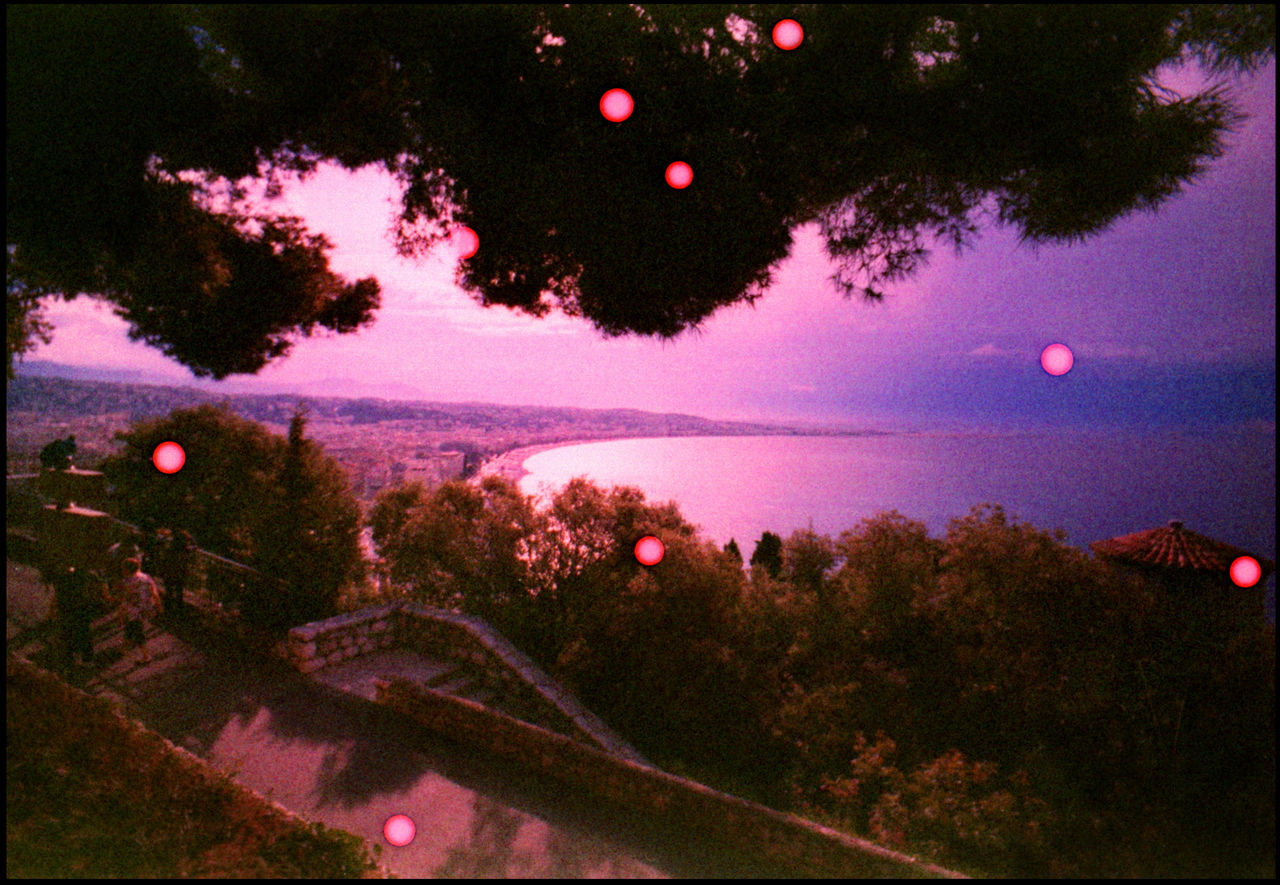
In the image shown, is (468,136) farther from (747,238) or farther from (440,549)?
(440,549)

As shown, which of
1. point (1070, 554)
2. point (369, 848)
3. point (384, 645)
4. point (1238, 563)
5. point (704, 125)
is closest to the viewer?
point (369, 848)

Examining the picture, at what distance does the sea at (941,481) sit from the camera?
12.5 meters

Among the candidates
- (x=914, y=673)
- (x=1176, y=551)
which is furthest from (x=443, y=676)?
(x=1176, y=551)

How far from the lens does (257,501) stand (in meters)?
10.1

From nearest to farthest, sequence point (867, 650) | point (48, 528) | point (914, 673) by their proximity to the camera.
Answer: point (48, 528), point (914, 673), point (867, 650)

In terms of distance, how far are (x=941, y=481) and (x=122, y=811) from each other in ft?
74.6

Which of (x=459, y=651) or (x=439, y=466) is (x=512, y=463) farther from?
(x=459, y=651)

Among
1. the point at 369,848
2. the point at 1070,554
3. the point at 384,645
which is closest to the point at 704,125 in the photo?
the point at 369,848

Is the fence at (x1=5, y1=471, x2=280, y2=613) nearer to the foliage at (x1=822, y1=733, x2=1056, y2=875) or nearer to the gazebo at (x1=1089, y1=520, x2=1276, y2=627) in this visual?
the foliage at (x1=822, y1=733, x2=1056, y2=875)

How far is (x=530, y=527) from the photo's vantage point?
11.9 m

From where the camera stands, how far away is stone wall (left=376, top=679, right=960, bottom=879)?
4.35 metres

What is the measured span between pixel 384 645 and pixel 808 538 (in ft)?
41.5

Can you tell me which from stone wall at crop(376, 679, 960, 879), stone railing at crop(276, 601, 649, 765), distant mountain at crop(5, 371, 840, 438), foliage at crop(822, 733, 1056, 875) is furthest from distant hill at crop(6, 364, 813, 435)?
foliage at crop(822, 733, 1056, 875)

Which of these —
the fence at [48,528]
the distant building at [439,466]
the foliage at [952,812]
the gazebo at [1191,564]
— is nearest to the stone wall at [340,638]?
the fence at [48,528]
